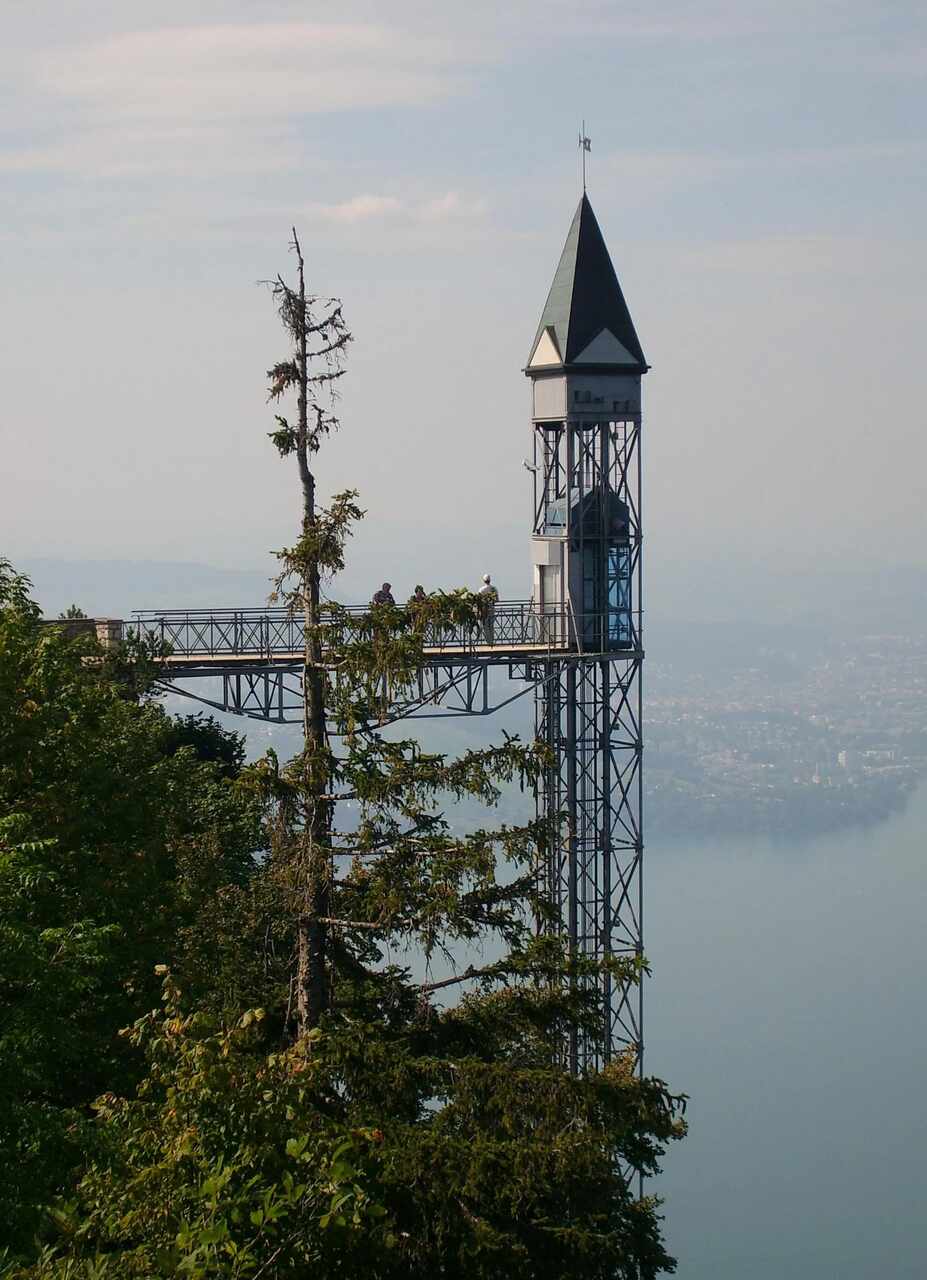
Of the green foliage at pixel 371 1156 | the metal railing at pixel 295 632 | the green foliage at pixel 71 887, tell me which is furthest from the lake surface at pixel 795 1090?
the green foliage at pixel 371 1156

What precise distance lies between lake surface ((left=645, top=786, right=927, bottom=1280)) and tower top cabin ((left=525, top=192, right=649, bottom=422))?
71146mm

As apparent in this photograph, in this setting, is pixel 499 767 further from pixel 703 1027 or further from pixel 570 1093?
pixel 703 1027

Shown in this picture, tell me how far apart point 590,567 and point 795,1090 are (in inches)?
3963

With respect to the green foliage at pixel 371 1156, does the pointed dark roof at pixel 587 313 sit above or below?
above

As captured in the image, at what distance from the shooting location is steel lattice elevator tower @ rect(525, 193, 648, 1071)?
34375 mm

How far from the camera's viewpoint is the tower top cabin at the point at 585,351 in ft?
115

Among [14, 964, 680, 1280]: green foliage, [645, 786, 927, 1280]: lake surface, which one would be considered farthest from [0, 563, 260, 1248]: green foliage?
[645, 786, 927, 1280]: lake surface

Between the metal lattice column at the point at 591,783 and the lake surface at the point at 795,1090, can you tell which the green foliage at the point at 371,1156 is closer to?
the metal lattice column at the point at 591,783

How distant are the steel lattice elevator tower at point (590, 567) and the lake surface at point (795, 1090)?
6792cm

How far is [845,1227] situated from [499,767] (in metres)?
91.8

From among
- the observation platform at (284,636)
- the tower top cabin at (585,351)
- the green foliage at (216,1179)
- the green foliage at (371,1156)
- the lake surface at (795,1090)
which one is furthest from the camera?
the lake surface at (795,1090)

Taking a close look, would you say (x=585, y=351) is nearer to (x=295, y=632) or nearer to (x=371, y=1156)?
(x=295, y=632)

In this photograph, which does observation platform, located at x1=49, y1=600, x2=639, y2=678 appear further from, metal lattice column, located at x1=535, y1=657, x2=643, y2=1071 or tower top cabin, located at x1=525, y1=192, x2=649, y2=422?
tower top cabin, located at x1=525, y1=192, x2=649, y2=422

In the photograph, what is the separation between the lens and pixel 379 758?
17.6 meters
